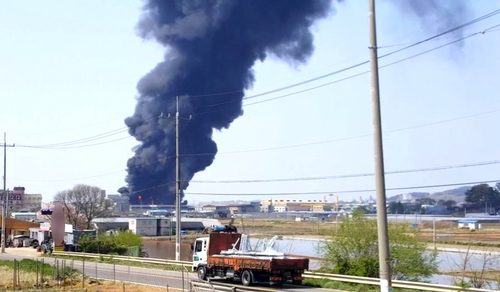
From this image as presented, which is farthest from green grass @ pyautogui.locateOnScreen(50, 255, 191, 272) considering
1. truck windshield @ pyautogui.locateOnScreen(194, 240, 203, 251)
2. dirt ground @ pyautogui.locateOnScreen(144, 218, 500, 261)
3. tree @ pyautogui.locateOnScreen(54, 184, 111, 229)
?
tree @ pyautogui.locateOnScreen(54, 184, 111, 229)

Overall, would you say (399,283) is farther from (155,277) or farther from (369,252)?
(155,277)

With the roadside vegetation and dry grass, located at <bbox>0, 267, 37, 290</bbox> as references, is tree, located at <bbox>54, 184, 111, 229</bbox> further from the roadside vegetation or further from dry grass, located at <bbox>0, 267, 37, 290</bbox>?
the roadside vegetation

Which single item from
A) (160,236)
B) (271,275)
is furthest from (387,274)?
(160,236)

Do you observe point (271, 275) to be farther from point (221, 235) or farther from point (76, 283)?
point (76, 283)

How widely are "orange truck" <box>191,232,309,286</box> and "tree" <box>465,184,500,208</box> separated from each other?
165m

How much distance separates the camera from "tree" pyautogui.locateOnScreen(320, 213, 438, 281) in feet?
118

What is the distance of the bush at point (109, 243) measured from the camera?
63.9 metres

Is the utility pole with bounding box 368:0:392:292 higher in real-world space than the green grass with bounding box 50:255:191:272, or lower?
higher

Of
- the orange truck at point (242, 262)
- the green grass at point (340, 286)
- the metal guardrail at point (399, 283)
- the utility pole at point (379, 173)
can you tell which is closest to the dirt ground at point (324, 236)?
the metal guardrail at point (399, 283)

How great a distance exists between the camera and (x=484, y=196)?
7495 inches

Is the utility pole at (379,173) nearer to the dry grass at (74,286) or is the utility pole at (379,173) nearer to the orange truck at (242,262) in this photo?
the dry grass at (74,286)

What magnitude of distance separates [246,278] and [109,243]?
35819 millimetres

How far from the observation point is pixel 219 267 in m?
33.4

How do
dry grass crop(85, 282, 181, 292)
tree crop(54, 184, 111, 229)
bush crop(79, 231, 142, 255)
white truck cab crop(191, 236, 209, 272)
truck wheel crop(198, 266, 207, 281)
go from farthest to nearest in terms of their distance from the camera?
tree crop(54, 184, 111, 229) → bush crop(79, 231, 142, 255) → white truck cab crop(191, 236, 209, 272) → truck wheel crop(198, 266, 207, 281) → dry grass crop(85, 282, 181, 292)
